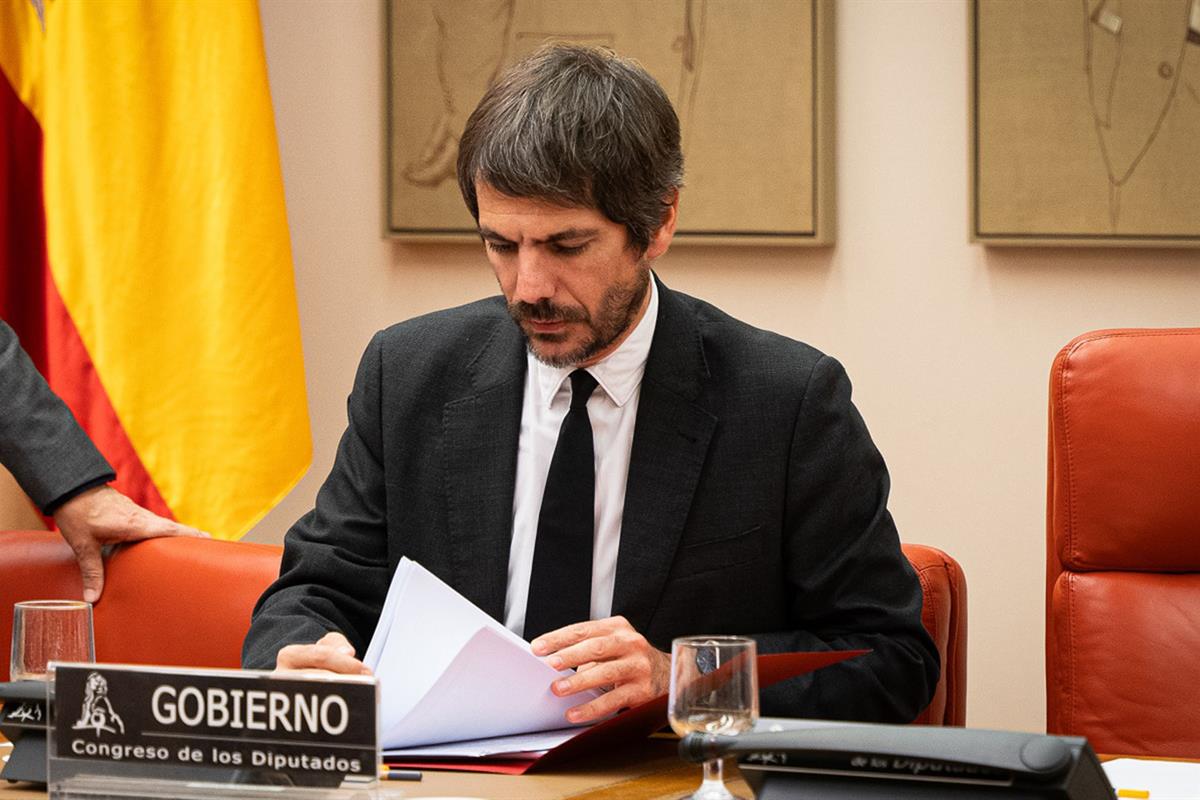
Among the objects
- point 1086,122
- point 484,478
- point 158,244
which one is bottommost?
point 484,478

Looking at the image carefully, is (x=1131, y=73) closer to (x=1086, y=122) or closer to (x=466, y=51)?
(x=1086, y=122)

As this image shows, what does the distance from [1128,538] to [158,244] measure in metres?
1.96

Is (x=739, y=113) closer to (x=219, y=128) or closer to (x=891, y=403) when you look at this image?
(x=891, y=403)

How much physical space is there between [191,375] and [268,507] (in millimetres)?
306

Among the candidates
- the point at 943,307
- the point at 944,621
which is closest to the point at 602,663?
the point at 944,621

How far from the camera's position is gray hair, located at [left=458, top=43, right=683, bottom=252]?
182cm

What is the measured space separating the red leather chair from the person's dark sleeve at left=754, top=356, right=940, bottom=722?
62 cm

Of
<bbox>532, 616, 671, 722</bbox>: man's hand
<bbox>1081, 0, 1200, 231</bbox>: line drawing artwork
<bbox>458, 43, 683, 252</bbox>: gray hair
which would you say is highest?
<bbox>1081, 0, 1200, 231</bbox>: line drawing artwork

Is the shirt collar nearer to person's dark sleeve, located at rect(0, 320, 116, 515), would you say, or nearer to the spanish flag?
person's dark sleeve, located at rect(0, 320, 116, 515)

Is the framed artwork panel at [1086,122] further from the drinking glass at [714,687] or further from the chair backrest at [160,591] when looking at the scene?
the drinking glass at [714,687]

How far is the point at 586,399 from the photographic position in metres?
1.99

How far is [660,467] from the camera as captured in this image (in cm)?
195

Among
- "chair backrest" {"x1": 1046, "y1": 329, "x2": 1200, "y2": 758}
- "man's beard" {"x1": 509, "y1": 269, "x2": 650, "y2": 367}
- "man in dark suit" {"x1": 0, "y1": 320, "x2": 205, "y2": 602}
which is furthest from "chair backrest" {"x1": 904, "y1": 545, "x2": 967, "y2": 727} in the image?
"man in dark suit" {"x1": 0, "y1": 320, "x2": 205, "y2": 602}

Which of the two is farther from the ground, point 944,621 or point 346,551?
point 346,551
